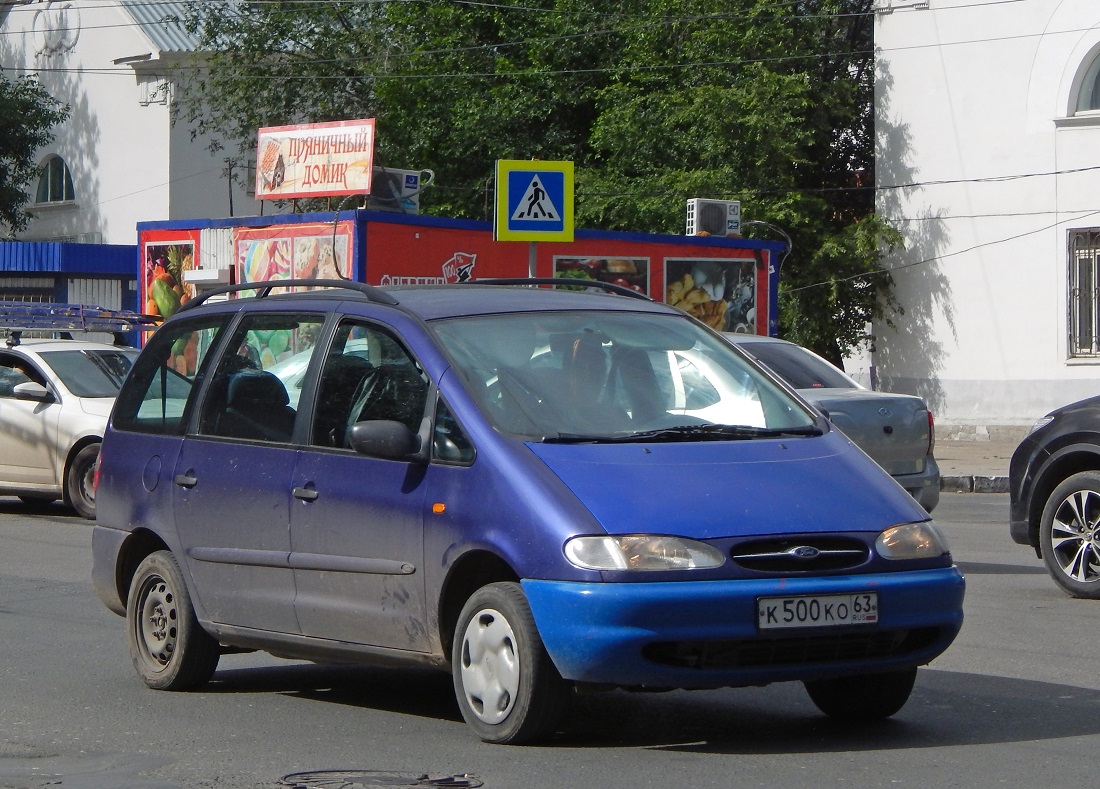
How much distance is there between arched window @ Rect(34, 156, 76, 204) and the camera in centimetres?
4231

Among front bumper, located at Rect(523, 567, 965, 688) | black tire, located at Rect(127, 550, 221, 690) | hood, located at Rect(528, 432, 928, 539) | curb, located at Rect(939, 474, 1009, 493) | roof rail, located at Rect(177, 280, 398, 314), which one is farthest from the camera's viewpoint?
curb, located at Rect(939, 474, 1009, 493)

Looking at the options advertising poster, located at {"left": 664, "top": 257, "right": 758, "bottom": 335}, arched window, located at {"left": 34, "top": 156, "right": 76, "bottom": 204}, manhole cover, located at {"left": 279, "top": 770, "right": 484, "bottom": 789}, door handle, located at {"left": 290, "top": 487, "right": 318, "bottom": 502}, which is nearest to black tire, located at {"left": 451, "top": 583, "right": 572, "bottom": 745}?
manhole cover, located at {"left": 279, "top": 770, "right": 484, "bottom": 789}

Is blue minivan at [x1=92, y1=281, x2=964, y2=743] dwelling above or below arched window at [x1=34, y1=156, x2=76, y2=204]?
below

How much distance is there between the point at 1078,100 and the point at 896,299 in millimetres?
4456

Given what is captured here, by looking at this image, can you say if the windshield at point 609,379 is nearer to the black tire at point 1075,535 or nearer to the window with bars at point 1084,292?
the black tire at point 1075,535

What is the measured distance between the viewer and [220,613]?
22.2 feet

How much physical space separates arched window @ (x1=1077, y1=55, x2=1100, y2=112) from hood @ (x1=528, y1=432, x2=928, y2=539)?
22.6 meters

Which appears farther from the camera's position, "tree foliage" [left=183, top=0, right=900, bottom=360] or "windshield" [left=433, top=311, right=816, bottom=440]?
"tree foliage" [left=183, top=0, right=900, bottom=360]

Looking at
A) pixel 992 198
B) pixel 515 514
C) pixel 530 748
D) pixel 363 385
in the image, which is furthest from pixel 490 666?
pixel 992 198

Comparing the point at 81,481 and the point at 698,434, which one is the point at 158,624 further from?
the point at 81,481

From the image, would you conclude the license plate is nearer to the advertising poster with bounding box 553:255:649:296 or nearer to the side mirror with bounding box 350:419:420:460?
the side mirror with bounding box 350:419:420:460

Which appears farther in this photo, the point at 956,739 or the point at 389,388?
the point at 389,388

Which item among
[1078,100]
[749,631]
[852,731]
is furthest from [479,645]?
[1078,100]

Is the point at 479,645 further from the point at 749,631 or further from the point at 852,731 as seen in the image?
the point at 852,731
